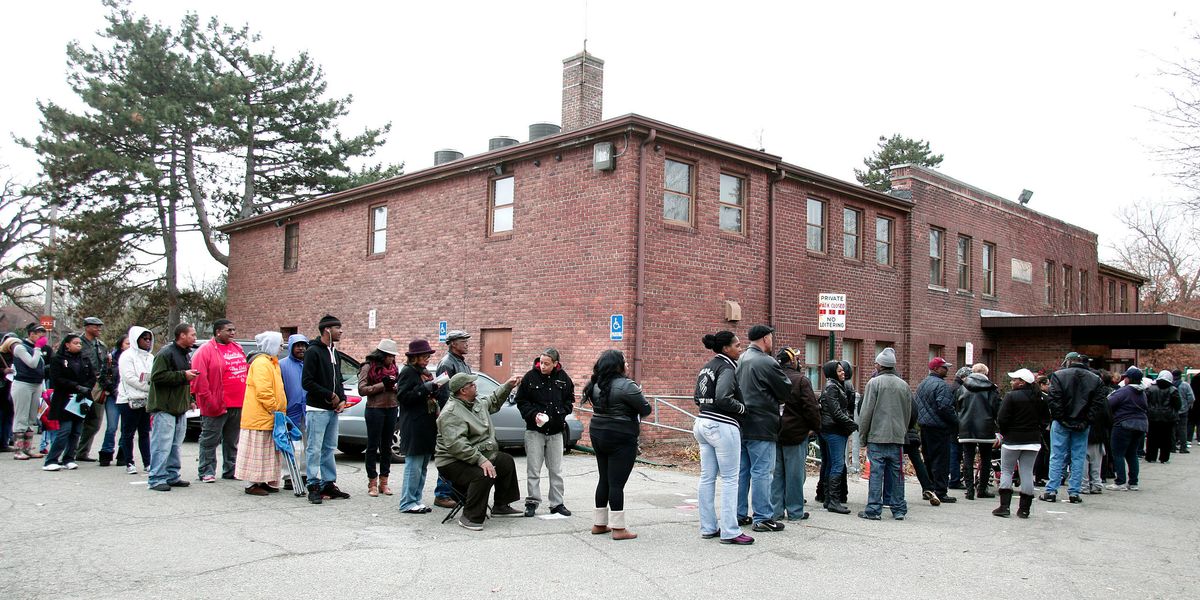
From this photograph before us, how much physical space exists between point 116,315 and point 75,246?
398 cm

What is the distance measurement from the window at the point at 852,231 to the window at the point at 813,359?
2410 millimetres

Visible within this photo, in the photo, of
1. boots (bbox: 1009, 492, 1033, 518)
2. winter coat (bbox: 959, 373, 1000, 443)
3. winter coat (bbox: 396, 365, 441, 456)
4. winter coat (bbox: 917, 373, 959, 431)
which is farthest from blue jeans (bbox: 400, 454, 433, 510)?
winter coat (bbox: 959, 373, 1000, 443)

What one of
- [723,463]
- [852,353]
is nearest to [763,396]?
[723,463]

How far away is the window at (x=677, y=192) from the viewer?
16656 mm

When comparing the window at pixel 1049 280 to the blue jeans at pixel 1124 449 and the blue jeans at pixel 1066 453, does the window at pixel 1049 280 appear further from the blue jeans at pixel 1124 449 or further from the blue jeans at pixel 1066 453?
the blue jeans at pixel 1066 453

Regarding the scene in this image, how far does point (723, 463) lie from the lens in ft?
23.6

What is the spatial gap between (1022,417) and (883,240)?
43.5ft

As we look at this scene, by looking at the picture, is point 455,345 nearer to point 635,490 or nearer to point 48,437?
point 635,490

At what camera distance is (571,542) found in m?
7.26

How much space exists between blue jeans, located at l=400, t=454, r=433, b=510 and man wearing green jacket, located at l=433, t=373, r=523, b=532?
1.34 feet

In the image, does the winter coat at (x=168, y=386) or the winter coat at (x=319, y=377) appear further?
the winter coat at (x=168, y=386)

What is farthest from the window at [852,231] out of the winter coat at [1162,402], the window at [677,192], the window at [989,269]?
the winter coat at [1162,402]

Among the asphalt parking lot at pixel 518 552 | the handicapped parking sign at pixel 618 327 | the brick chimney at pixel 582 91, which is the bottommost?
the asphalt parking lot at pixel 518 552

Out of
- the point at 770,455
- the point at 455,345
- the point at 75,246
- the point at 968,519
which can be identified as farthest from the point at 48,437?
the point at 75,246
